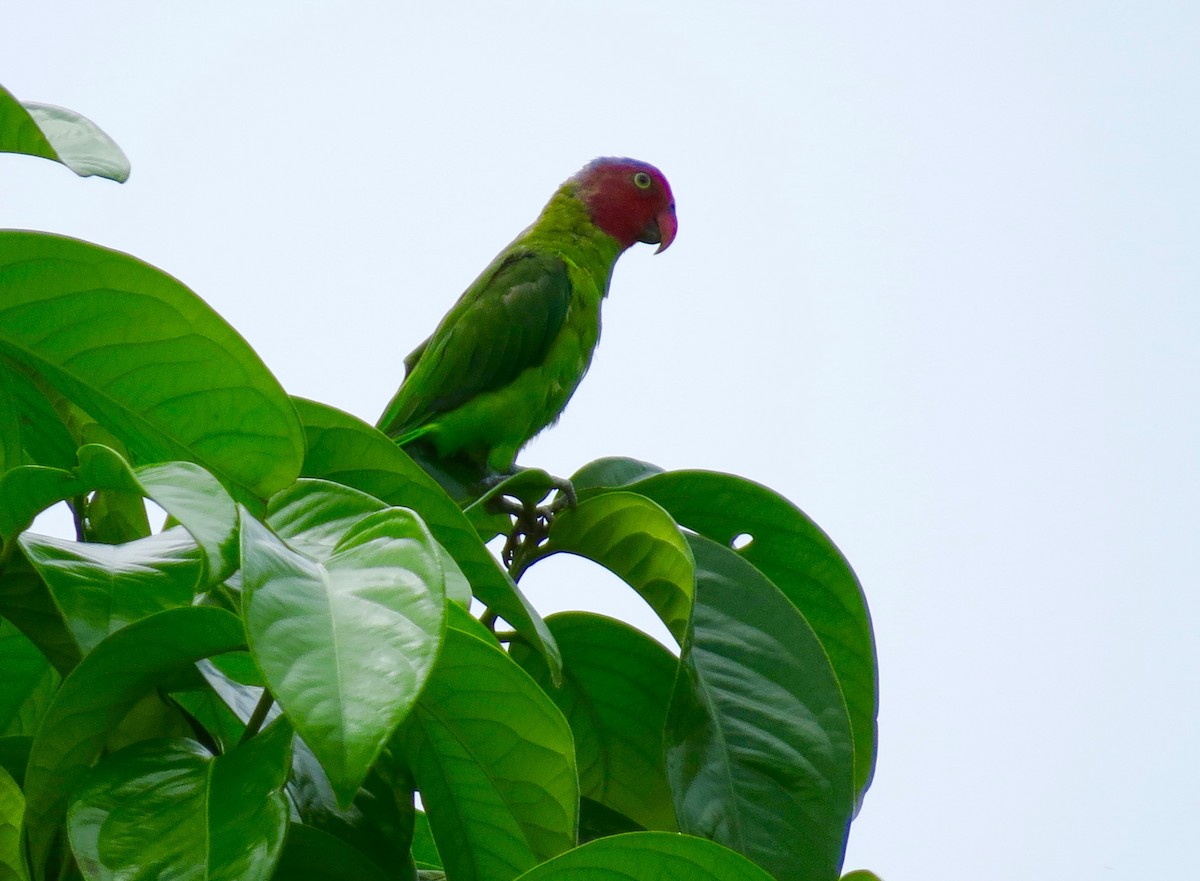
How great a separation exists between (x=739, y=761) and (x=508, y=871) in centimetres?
16

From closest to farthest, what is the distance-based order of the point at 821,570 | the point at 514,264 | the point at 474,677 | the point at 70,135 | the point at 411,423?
the point at 474,677, the point at 70,135, the point at 821,570, the point at 411,423, the point at 514,264

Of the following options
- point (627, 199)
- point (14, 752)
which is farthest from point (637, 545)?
point (627, 199)

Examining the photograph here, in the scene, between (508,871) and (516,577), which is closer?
(508,871)

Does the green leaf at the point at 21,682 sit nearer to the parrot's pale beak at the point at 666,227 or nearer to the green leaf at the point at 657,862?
the green leaf at the point at 657,862

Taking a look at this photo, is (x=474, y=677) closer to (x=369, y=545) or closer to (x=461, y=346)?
(x=369, y=545)

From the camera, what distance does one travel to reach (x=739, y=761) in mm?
592

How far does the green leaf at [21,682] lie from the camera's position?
59 centimetres

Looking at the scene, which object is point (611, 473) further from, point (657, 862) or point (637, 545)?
point (657, 862)

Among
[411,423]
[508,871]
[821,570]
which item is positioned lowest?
[411,423]

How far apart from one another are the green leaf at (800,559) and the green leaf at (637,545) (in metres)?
0.05

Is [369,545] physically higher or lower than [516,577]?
higher

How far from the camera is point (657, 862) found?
42 cm

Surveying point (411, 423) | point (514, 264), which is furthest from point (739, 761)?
point (514, 264)

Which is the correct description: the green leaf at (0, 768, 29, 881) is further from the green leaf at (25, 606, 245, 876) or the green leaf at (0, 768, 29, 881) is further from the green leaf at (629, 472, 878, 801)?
the green leaf at (629, 472, 878, 801)
